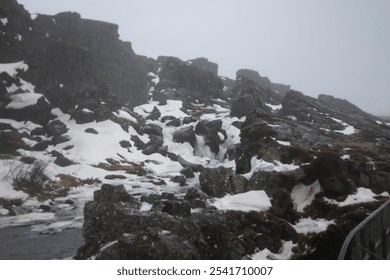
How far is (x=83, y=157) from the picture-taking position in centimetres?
4688

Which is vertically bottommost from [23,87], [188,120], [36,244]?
[36,244]

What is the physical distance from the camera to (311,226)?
1912 cm

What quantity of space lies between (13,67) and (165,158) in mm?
39619

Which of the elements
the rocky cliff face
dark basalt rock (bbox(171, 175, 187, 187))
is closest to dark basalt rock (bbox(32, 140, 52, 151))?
the rocky cliff face

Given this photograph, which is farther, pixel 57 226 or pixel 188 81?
pixel 188 81

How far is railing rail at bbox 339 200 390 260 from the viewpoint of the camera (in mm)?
6734

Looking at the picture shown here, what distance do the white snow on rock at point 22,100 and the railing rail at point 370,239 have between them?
5986 centimetres

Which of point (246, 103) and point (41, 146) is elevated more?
point (246, 103)

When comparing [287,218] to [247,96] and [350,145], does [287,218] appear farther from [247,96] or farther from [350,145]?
[247,96]

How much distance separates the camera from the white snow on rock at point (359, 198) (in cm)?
2071

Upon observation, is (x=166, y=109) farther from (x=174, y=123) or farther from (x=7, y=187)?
(x=7, y=187)

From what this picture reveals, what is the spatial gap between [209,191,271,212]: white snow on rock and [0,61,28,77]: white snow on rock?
58601 millimetres

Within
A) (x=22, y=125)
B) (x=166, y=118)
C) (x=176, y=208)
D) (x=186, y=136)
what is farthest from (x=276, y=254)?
(x=166, y=118)

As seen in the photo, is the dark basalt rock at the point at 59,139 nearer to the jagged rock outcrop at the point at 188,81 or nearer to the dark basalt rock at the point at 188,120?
the dark basalt rock at the point at 188,120
